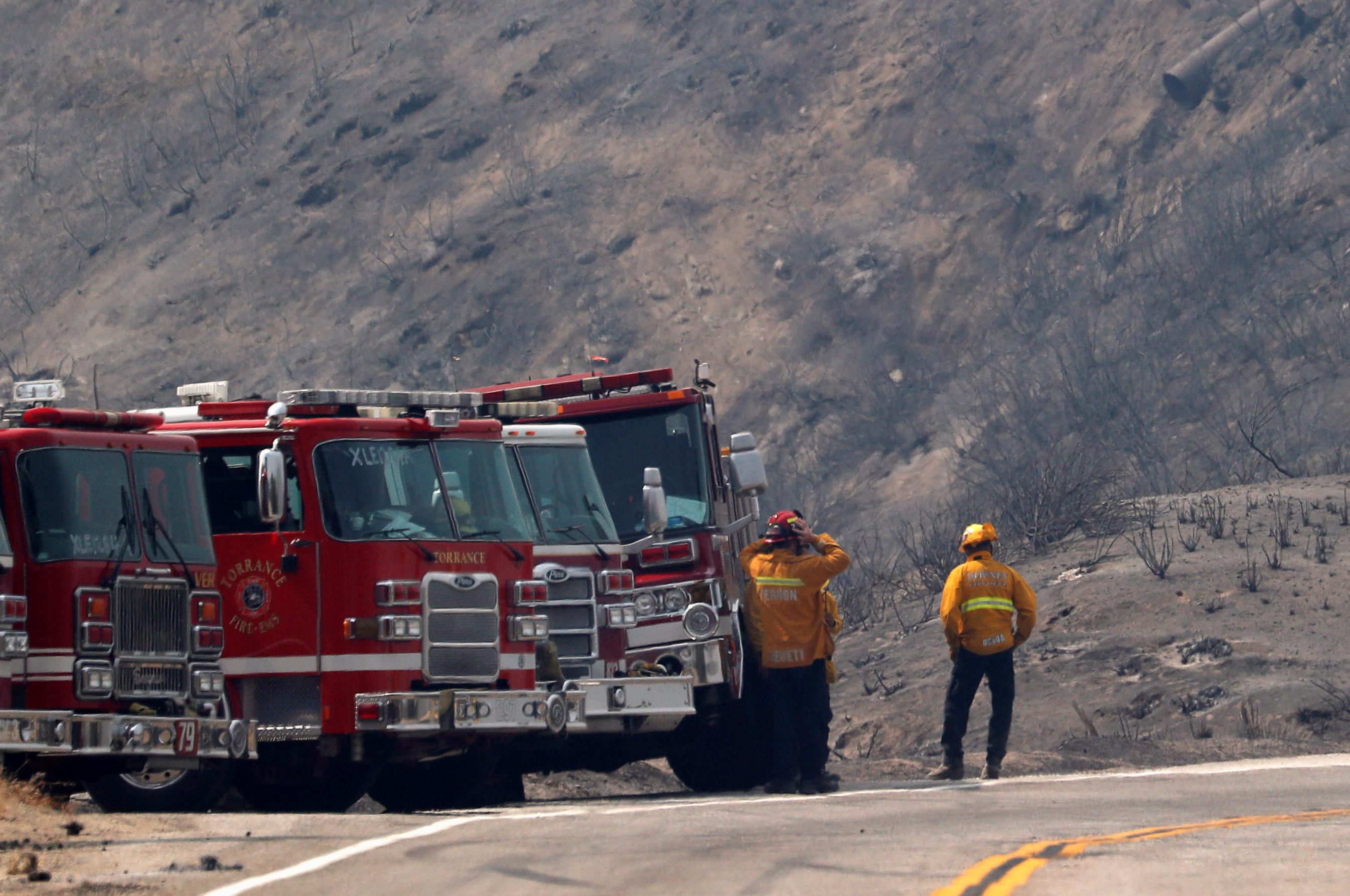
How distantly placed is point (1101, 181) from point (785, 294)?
23.8 ft

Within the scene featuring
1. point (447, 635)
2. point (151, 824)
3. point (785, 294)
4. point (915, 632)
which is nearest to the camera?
point (151, 824)

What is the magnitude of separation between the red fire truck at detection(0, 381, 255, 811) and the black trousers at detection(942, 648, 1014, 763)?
17.7ft

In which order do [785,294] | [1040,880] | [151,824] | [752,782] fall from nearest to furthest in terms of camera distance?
[1040,880] < [151,824] < [752,782] < [785,294]

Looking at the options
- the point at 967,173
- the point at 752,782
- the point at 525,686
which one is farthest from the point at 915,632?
the point at 967,173

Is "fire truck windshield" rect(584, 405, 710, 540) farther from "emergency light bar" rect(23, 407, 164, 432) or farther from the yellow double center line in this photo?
the yellow double center line

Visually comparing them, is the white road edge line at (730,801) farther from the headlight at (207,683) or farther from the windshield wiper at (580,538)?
the windshield wiper at (580,538)

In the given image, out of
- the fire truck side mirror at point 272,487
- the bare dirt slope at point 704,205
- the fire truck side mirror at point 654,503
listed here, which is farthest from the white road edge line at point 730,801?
the bare dirt slope at point 704,205

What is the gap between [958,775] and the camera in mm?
15008

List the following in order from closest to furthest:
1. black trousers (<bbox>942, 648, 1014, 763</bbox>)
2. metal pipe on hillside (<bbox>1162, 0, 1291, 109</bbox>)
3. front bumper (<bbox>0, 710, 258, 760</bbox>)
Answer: front bumper (<bbox>0, 710, 258, 760</bbox>), black trousers (<bbox>942, 648, 1014, 763</bbox>), metal pipe on hillside (<bbox>1162, 0, 1291, 109</bbox>)

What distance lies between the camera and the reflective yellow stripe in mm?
14680

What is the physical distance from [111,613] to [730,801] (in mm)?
4234

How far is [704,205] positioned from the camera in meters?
45.3

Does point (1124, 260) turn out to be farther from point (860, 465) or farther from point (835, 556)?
point (835, 556)

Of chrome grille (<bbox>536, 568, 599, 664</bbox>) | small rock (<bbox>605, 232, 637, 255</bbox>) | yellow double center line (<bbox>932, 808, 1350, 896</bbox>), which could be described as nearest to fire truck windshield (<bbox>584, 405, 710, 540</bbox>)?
chrome grille (<bbox>536, 568, 599, 664</bbox>)
